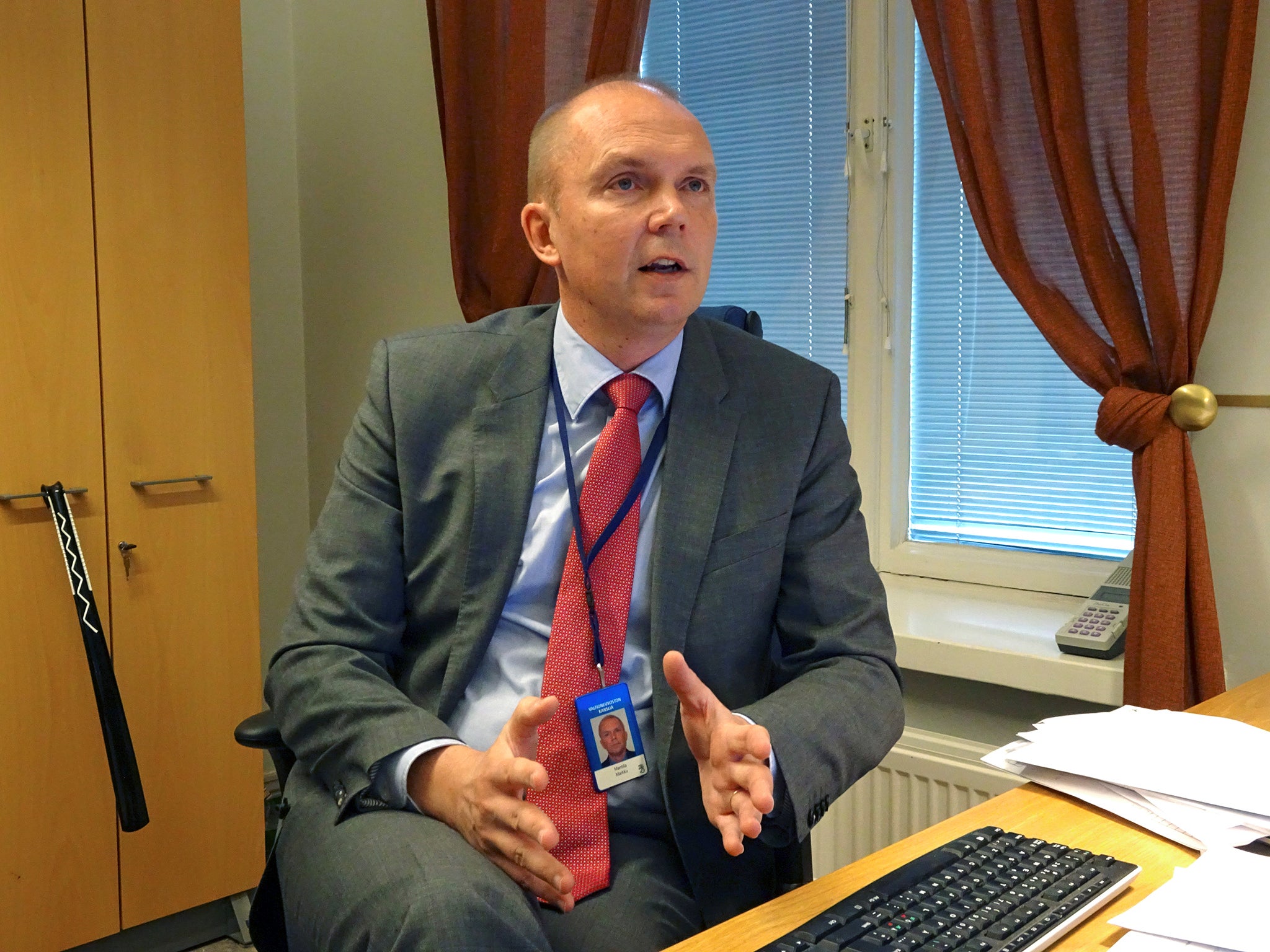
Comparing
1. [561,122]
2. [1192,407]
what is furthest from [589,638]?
[1192,407]

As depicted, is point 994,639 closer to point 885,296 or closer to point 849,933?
point 885,296

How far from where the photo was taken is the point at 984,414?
2375mm

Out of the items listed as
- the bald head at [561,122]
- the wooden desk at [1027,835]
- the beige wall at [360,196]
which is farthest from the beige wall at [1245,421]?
the beige wall at [360,196]

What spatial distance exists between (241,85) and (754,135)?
4.07ft

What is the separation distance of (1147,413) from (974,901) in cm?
121

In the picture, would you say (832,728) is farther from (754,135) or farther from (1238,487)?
(754,135)

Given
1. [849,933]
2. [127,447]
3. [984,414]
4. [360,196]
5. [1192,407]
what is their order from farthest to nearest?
[360,196] < [127,447] < [984,414] < [1192,407] < [849,933]

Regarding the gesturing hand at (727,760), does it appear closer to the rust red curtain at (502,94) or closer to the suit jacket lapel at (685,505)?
the suit jacket lapel at (685,505)

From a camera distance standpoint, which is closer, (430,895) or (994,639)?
(430,895)

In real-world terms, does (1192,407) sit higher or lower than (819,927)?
higher

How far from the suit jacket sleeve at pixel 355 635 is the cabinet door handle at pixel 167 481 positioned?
1199mm

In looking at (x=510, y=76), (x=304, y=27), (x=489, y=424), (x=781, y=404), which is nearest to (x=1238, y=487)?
(x=781, y=404)

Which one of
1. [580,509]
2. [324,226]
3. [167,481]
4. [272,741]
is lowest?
[272,741]

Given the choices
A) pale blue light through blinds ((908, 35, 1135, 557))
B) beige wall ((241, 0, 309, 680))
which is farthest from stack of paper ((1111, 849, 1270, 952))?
beige wall ((241, 0, 309, 680))
